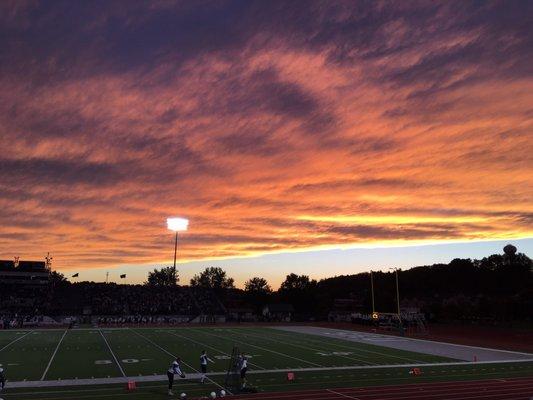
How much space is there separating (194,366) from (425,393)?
12382mm

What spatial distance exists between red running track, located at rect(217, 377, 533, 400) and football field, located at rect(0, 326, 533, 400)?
4.03 ft

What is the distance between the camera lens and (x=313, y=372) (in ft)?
81.3

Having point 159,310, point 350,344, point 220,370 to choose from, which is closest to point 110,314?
point 159,310

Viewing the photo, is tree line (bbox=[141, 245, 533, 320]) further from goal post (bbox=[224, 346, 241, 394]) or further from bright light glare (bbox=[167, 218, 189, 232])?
goal post (bbox=[224, 346, 241, 394])

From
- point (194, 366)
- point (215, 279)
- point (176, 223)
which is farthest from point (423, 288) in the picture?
point (194, 366)

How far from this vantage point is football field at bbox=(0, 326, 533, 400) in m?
20.6

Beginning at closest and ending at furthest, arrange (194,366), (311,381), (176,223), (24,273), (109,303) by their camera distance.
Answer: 1. (311,381)
2. (194,366)
3. (176,223)
4. (109,303)
5. (24,273)

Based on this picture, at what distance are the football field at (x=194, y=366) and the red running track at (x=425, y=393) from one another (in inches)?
48.3

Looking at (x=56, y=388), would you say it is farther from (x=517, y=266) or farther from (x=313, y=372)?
(x=517, y=266)

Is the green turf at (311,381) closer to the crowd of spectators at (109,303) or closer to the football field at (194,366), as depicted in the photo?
the football field at (194,366)

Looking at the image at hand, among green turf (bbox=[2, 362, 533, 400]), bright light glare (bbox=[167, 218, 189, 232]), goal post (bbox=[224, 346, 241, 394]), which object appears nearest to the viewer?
green turf (bbox=[2, 362, 533, 400])

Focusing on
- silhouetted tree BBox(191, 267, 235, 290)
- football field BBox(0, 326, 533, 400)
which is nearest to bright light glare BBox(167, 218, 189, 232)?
football field BBox(0, 326, 533, 400)

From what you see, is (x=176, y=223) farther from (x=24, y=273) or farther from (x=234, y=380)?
(x=24, y=273)

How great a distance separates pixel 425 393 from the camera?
19797 millimetres
